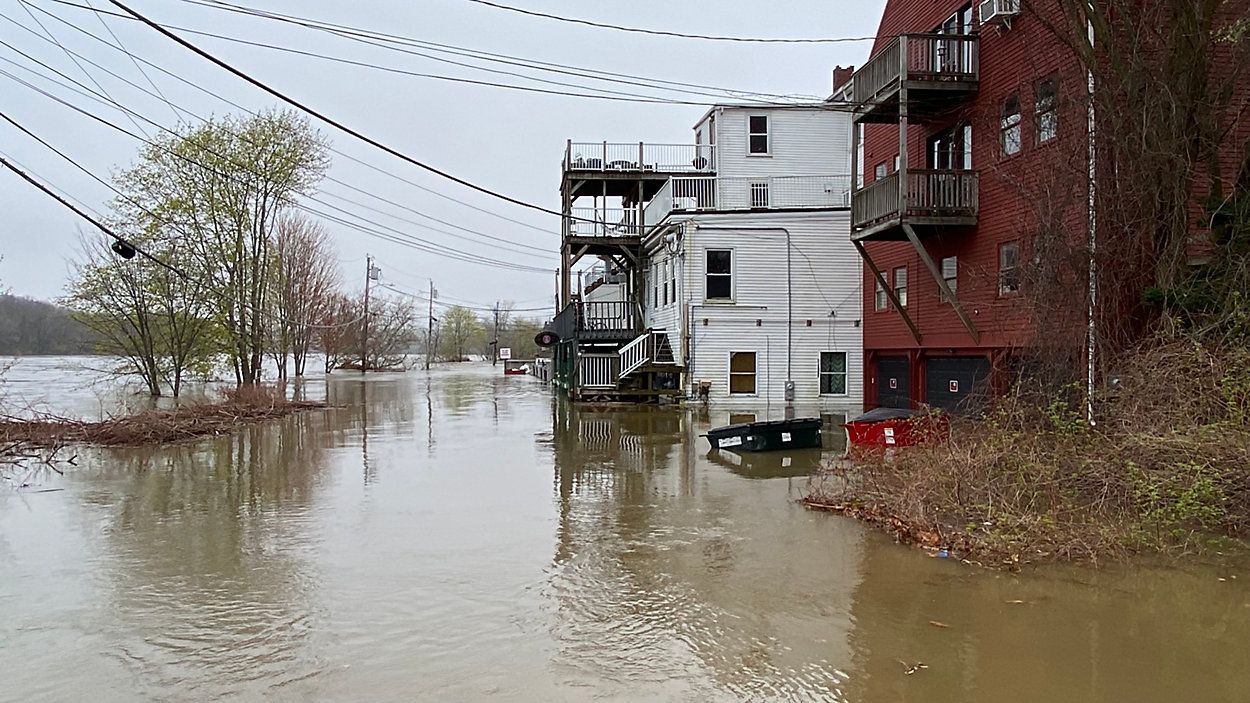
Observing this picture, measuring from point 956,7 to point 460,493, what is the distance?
1547 centimetres

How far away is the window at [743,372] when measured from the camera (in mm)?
27594

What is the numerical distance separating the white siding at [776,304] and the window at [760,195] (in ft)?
9.82

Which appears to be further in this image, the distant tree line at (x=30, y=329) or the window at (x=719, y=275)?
the distant tree line at (x=30, y=329)

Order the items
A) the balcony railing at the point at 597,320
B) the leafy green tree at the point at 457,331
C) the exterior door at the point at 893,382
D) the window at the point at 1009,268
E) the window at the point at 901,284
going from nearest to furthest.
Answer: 1. the window at the point at 1009,268
2. the window at the point at 901,284
3. the exterior door at the point at 893,382
4. the balcony railing at the point at 597,320
5. the leafy green tree at the point at 457,331

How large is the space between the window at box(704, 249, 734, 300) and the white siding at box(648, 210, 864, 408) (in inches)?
6.6

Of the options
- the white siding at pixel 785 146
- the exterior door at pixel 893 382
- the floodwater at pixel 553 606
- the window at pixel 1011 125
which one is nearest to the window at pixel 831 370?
the exterior door at pixel 893 382

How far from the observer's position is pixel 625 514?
10875 millimetres

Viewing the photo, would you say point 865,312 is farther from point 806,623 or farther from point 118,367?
point 118,367

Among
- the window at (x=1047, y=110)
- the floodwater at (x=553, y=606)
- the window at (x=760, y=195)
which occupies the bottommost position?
the floodwater at (x=553, y=606)

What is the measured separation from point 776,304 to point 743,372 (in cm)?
238

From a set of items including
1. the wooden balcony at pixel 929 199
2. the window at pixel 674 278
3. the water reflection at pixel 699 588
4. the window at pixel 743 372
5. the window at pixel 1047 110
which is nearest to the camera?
the water reflection at pixel 699 588

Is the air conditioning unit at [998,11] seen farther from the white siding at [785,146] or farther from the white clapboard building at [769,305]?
the white siding at [785,146]

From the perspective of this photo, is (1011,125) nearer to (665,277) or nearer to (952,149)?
(952,149)

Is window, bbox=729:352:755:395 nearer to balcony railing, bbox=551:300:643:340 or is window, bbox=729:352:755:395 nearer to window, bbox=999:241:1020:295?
balcony railing, bbox=551:300:643:340
